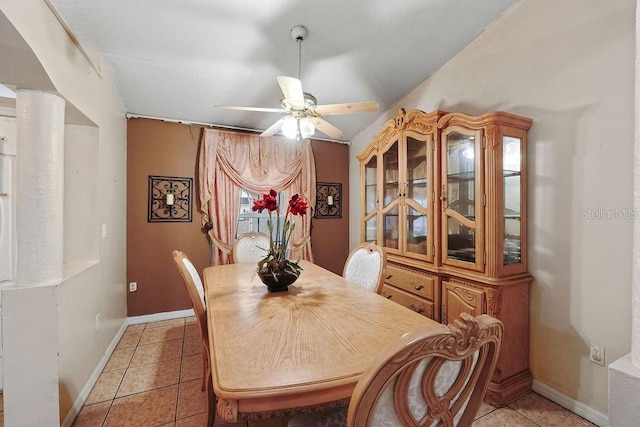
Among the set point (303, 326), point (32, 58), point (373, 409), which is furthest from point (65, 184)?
point (373, 409)

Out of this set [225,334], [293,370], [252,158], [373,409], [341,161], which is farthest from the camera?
[341,161]

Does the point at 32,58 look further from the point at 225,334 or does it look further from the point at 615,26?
the point at 615,26

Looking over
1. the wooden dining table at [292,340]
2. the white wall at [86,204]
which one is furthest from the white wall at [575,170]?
the white wall at [86,204]

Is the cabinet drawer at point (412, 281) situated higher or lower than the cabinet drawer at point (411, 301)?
higher

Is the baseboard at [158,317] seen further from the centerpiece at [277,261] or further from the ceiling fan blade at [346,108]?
the ceiling fan blade at [346,108]

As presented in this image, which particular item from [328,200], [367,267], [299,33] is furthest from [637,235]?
[328,200]

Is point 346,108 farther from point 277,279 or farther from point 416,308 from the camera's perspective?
point 416,308

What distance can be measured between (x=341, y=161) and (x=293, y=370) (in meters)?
3.53

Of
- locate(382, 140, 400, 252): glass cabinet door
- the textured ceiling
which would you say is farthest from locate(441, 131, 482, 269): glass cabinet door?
the textured ceiling

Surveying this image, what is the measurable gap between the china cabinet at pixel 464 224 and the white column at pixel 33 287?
246cm

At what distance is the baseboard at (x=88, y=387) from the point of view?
1.65 m

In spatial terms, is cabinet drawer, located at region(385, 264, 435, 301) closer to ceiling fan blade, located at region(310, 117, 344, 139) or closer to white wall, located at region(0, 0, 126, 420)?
ceiling fan blade, located at region(310, 117, 344, 139)

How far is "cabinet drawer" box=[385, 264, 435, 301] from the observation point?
2.28m

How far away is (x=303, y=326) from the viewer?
1.22 meters
